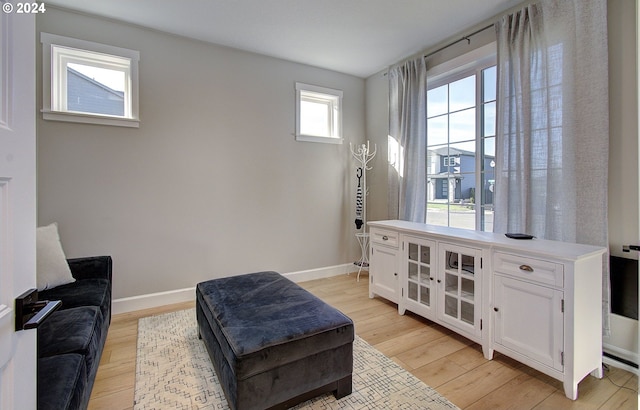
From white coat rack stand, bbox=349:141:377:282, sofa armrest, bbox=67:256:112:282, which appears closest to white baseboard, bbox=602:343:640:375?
white coat rack stand, bbox=349:141:377:282

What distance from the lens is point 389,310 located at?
298 cm

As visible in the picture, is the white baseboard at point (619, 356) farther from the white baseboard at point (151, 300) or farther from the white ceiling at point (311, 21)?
the white baseboard at point (151, 300)

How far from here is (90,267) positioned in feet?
7.97

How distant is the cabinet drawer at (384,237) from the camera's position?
295cm

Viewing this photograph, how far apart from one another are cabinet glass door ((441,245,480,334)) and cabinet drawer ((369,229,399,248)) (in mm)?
553

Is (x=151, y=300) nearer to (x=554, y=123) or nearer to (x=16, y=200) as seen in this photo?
(x=16, y=200)

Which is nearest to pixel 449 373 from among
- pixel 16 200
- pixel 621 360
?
pixel 621 360

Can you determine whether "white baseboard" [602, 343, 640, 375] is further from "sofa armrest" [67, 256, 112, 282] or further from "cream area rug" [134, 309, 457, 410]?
"sofa armrest" [67, 256, 112, 282]

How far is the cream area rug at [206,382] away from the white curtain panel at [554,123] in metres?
1.46

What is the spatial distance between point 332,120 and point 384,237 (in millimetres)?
1912

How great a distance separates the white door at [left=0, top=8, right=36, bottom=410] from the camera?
A: 25.8 inches

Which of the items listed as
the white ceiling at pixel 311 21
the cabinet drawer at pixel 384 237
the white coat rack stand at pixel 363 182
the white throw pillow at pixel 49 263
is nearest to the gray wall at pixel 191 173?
the white ceiling at pixel 311 21

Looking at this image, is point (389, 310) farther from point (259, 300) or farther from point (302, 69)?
point (302, 69)

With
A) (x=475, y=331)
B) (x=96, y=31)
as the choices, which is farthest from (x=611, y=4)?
(x=96, y=31)
